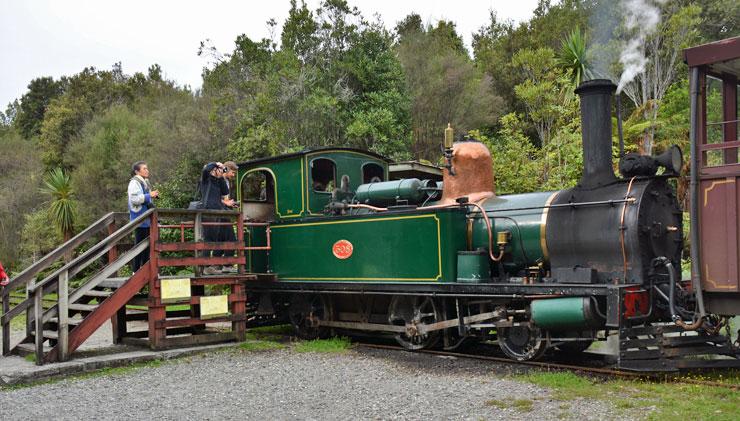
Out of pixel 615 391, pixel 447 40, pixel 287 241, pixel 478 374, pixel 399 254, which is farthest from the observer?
pixel 447 40

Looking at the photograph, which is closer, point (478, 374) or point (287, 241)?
point (478, 374)

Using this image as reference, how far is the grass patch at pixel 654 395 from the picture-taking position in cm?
527

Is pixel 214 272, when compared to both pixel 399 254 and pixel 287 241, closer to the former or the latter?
pixel 287 241

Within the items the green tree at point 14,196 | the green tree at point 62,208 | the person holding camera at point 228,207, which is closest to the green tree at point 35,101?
the green tree at point 14,196

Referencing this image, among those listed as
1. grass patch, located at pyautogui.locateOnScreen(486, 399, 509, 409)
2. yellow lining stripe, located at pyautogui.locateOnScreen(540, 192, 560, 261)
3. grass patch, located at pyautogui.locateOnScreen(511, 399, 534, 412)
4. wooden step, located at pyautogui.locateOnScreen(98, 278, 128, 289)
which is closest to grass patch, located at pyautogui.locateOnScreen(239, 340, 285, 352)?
wooden step, located at pyautogui.locateOnScreen(98, 278, 128, 289)

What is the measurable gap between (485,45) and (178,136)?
17984mm

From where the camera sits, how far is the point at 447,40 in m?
35.8

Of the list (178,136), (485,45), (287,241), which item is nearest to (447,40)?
(485,45)

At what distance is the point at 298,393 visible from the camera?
6504 mm

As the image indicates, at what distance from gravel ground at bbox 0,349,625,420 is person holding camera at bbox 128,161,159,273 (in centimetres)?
166

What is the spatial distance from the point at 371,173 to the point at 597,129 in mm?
4246

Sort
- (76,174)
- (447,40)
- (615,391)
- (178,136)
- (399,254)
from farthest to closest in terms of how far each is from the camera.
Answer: (447,40) < (76,174) < (178,136) < (399,254) < (615,391)

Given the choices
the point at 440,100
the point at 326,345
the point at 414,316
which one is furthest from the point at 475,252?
the point at 440,100

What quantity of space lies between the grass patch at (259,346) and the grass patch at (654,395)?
3.84 meters
